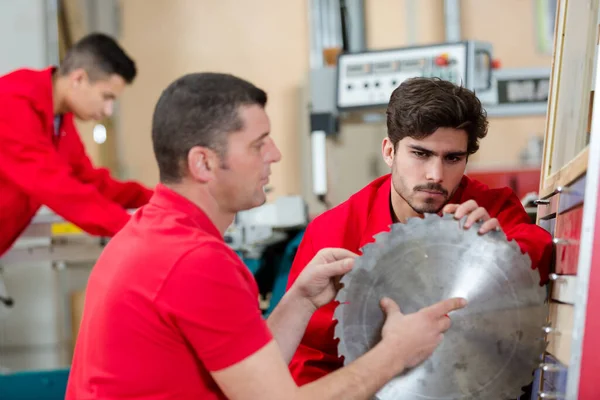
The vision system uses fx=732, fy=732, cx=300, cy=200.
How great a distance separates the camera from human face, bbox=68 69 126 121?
2713mm

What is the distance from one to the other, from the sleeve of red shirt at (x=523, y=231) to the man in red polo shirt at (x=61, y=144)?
138 centimetres

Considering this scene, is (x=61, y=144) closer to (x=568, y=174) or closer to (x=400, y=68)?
(x=400, y=68)

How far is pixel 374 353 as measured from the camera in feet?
3.79

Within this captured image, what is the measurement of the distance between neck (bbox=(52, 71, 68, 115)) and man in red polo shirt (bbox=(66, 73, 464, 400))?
168 centimetres

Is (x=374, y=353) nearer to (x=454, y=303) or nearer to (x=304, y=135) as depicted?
(x=454, y=303)

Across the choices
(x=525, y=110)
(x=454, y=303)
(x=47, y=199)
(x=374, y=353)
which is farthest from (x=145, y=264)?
(x=525, y=110)

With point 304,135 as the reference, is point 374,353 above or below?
above

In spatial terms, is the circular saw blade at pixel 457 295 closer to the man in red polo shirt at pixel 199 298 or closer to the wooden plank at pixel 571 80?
the man in red polo shirt at pixel 199 298

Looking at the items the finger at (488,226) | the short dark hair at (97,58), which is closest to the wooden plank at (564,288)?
the finger at (488,226)

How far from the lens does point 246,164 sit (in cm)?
Result: 118

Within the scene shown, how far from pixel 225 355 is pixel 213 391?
0.12 metres

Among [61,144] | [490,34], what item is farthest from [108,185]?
[490,34]

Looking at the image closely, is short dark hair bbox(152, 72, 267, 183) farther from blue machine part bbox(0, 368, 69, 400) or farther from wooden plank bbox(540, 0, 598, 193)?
blue machine part bbox(0, 368, 69, 400)

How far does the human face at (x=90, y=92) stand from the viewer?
2713mm
